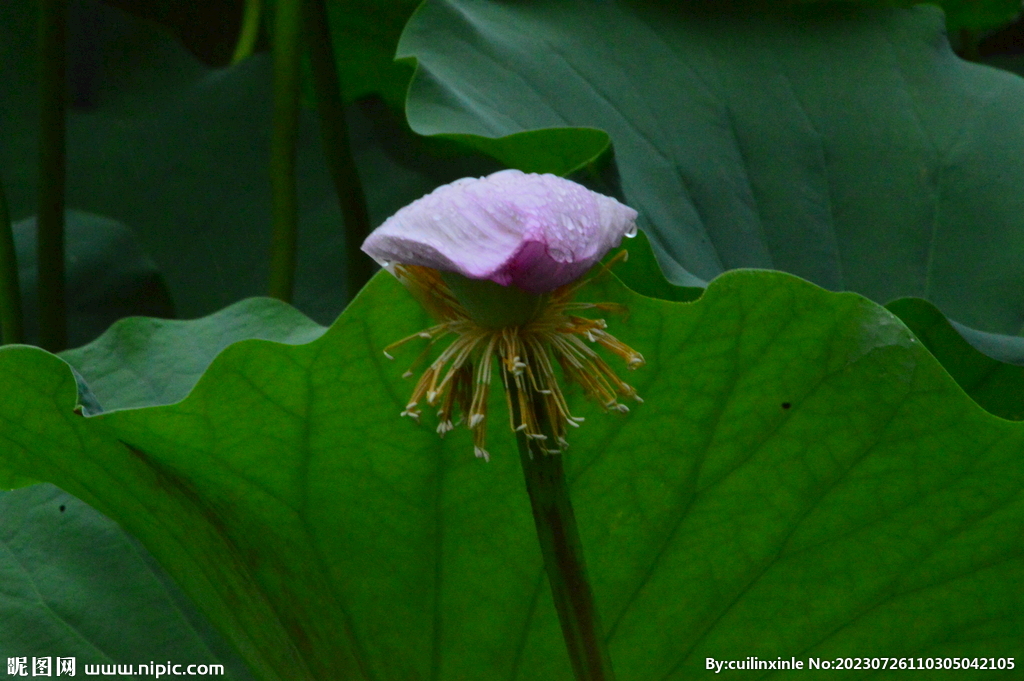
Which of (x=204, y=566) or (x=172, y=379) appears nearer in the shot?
(x=204, y=566)

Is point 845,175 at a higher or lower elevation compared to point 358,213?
higher

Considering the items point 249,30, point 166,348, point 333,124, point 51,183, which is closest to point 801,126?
point 333,124

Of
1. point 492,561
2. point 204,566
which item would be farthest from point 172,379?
point 492,561

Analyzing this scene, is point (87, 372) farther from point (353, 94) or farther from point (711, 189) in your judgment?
point (353, 94)

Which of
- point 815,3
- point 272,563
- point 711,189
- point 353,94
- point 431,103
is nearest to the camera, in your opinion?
point 272,563

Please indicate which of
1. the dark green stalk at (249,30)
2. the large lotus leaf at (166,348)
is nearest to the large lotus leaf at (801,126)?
the large lotus leaf at (166,348)

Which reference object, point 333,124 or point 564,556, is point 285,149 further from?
point 564,556

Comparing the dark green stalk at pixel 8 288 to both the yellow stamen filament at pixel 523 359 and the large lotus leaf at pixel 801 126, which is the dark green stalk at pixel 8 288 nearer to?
the large lotus leaf at pixel 801 126
